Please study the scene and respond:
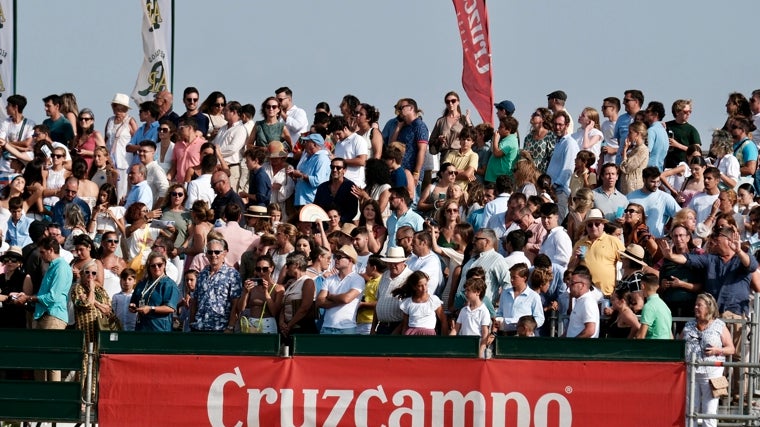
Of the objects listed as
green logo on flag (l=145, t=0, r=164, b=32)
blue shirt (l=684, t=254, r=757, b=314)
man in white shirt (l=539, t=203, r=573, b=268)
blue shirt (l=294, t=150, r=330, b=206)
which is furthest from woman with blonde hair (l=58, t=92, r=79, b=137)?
blue shirt (l=684, t=254, r=757, b=314)

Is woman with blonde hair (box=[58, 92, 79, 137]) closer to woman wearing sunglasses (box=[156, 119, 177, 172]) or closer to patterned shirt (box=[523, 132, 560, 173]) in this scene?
woman wearing sunglasses (box=[156, 119, 177, 172])

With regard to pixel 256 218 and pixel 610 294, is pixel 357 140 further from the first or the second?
pixel 610 294

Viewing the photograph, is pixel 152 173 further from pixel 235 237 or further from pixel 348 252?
pixel 348 252

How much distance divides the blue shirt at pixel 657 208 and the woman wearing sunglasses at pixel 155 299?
5.33 meters

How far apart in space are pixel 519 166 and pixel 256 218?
317 cm

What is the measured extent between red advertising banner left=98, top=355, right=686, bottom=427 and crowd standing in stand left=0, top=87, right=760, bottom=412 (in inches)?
21.6

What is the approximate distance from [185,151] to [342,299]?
20.5 feet

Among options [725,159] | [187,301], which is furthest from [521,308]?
[725,159]

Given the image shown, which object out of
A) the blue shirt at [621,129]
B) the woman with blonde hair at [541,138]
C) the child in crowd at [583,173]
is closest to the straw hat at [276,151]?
the woman with blonde hair at [541,138]

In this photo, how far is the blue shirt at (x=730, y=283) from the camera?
15523 millimetres

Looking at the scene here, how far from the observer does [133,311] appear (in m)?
16.2

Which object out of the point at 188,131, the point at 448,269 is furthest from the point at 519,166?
the point at 188,131

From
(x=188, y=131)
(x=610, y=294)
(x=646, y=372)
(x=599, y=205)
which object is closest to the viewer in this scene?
(x=646, y=372)

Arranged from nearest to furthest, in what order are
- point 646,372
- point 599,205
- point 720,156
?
point 646,372
point 599,205
point 720,156
